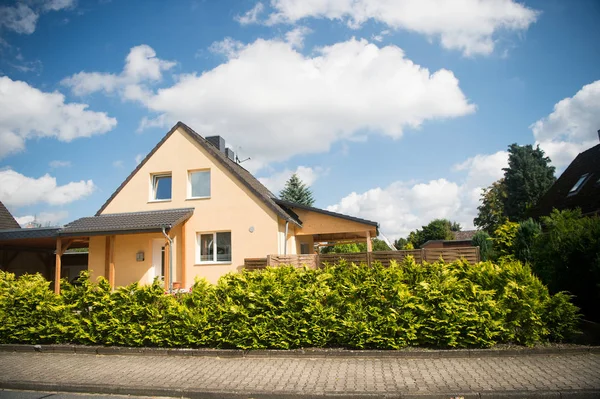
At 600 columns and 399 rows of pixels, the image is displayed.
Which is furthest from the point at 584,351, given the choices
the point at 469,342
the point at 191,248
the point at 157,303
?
the point at 191,248

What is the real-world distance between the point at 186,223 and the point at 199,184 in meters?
1.83

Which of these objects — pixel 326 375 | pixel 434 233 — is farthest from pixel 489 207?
pixel 326 375

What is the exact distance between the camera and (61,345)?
8062 mm

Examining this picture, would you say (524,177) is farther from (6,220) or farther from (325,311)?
(6,220)

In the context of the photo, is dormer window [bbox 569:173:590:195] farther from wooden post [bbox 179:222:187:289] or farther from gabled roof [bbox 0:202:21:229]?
gabled roof [bbox 0:202:21:229]

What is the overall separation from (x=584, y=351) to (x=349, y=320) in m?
3.91

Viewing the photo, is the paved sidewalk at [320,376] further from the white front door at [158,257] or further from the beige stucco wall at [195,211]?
the white front door at [158,257]

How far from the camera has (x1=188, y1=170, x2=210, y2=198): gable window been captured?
1636cm

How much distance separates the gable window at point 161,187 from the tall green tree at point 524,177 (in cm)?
4040

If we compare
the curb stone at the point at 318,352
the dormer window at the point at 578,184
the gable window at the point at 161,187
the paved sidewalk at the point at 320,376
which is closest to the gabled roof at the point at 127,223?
the gable window at the point at 161,187

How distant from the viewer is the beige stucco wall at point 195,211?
15.1m

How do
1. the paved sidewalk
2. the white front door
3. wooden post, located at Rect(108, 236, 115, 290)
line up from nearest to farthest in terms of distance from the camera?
1. the paved sidewalk
2. wooden post, located at Rect(108, 236, 115, 290)
3. the white front door

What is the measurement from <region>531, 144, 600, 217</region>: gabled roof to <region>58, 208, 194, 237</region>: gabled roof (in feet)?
57.3

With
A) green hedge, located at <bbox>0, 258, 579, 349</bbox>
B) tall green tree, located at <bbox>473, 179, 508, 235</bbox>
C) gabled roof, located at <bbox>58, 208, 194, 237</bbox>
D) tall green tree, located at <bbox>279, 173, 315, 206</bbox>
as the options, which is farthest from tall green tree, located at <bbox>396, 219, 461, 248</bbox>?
green hedge, located at <bbox>0, 258, 579, 349</bbox>
